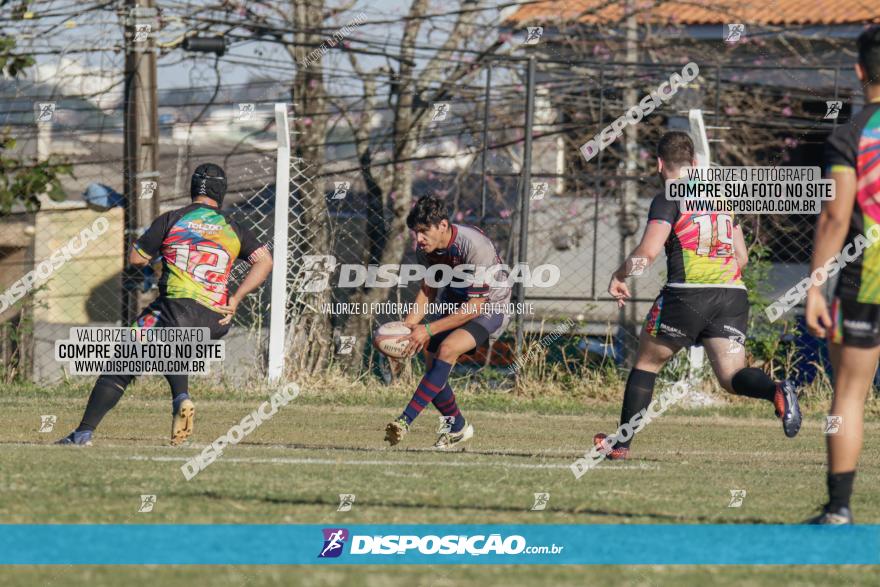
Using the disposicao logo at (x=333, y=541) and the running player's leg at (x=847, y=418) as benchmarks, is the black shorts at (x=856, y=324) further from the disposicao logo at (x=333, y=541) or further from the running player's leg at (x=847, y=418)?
the disposicao logo at (x=333, y=541)

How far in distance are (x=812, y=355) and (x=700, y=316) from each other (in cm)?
684

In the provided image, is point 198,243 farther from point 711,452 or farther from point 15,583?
point 15,583

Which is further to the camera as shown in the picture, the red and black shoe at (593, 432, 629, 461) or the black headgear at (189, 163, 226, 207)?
the black headgear at (189, 163, 226, 207)

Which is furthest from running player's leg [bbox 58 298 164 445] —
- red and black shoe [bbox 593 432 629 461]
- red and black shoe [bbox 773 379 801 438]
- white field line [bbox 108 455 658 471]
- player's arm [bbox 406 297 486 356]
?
red and black shoe [bbox 773 379 801 438]

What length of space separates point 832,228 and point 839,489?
39.2 inches

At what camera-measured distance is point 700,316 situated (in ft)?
27.1

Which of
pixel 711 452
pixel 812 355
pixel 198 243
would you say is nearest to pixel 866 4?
pixel 812 355

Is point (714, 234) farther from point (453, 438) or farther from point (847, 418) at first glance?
point (847, 418)

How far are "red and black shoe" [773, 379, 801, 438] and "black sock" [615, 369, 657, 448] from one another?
0.84 meters

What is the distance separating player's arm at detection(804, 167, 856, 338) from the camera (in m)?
5.01

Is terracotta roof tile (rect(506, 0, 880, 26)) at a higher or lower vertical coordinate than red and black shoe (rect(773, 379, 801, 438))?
higher

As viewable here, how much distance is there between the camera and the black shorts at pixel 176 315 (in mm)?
8703

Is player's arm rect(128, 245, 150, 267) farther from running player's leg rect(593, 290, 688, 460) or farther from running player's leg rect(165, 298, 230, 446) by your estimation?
running player's leg rect(593, 290, 688, 460)

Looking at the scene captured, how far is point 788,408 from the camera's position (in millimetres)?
7691
